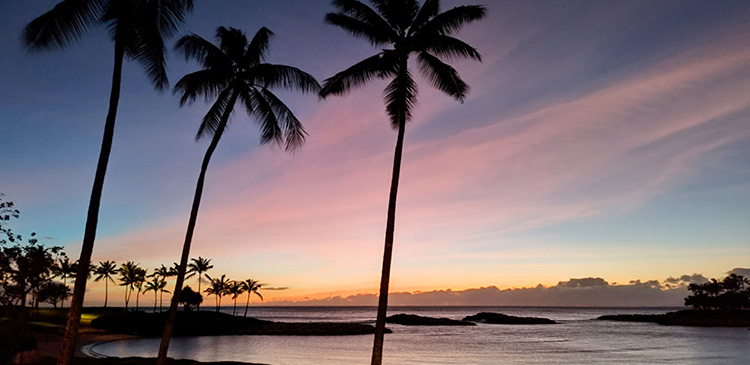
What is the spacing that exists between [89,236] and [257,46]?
11.3m

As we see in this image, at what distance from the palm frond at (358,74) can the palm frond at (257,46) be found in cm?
390

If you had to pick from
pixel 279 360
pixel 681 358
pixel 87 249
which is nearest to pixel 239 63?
pixel 87 249

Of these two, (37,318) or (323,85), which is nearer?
(323,85)

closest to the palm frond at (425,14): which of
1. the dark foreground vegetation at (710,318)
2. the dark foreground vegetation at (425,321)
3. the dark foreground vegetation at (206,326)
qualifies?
the dark foreground vegetation at (206,326)

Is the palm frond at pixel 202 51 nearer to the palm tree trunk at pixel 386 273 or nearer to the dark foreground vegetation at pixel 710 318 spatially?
the palm tree trunk at pixel 386 273

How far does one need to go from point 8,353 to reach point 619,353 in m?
48.2

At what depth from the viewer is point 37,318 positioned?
223 feet

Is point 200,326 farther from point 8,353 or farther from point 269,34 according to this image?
point 269,34

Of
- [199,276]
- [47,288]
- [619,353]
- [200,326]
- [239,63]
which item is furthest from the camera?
[199,276]

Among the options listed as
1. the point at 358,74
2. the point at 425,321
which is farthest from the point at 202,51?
the point at 425,321

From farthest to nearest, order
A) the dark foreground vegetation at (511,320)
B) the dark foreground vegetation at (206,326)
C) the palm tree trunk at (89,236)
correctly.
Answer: the dark foreground vegetation at (511,320)
the dark foreground vegetation at (206,326)
the palm tree trunk at (89,236)

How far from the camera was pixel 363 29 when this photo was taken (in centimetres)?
2011

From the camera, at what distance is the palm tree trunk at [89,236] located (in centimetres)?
1376

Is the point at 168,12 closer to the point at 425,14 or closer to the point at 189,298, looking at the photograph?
the point at 425,14
